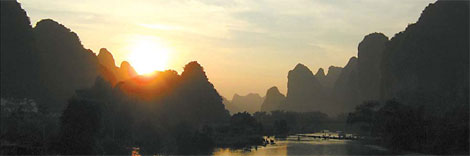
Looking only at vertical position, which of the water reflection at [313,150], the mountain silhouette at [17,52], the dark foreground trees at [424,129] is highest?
the mountain silhouette at [17,52]

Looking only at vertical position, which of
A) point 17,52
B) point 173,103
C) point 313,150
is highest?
point 17,52

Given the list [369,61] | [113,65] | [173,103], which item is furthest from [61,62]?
[369,61]

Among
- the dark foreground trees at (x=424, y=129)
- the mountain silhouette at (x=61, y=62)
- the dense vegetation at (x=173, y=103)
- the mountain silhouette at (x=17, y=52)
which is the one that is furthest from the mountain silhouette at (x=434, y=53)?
the mountain silhouette at (x=17, y=52)

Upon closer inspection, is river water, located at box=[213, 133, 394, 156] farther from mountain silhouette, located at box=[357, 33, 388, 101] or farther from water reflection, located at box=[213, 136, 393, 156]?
mountain silhouette, located at box=[357, 33, 388, 101]

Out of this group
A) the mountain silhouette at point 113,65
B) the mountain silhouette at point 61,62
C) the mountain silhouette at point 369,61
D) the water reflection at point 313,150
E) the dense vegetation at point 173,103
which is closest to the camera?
the dense vegetation at point 173,103

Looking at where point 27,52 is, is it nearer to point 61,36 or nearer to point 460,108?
point 61,36

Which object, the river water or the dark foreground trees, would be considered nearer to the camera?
the dark foreground trees

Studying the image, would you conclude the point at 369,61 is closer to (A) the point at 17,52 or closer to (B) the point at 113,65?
(B) the point at 113,65

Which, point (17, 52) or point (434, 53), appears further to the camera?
point (434, 53)

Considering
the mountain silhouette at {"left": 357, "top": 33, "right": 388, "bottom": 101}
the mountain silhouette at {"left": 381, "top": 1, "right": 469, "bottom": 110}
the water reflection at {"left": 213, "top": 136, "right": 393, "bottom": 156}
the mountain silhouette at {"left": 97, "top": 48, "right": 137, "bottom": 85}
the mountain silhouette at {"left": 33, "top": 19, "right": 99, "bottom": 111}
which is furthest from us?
the mountain silhouette at {"left": 357, "top": 33, "right": 388, "bottom": 101}

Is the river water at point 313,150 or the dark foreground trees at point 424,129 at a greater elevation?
the dark foreground trees at point 424,129

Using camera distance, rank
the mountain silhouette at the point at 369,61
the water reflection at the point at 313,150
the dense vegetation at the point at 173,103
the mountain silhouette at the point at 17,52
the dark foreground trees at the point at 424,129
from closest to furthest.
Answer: the dark foreground trees at the point at 424,129, the dense vegetation at the point at 173,103, the water reflection at the point at 313,150, the mountain silhouette at the point at 17,52, the mountain silhouette at the point at 369,61

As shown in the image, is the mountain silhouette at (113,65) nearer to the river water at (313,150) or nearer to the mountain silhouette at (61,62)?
the mountain silhouette at (61,62)

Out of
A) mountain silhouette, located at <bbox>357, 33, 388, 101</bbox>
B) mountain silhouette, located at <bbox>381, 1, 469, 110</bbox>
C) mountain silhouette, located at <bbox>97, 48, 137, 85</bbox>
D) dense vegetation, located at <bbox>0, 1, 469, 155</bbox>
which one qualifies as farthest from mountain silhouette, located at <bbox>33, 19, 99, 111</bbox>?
mountain silhouette, located at <bbox>357, 33, 388, 101</bbox>
